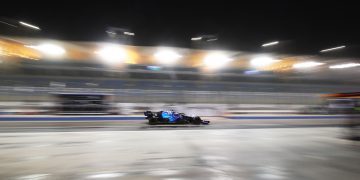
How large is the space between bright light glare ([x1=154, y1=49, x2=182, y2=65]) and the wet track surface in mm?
6959

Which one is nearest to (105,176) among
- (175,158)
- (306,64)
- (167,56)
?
(175,158)

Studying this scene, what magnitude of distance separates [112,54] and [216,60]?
21.6 ft

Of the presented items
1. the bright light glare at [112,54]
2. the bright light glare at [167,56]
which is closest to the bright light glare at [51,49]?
the bright light glare at [112,54]

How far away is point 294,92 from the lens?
20.2 metres

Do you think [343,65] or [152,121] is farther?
[343,65]

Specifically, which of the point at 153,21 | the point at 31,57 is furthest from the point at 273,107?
the point at 31,57

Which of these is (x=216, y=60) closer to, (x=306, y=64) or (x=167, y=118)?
(x=306, y=64)

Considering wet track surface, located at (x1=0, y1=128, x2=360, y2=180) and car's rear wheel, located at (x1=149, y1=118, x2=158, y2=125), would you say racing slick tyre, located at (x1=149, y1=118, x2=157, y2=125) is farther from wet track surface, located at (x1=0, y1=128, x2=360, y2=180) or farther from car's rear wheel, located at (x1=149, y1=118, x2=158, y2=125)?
wet track surface, located at (x1=0, y1=128, x2=360, y2=180)

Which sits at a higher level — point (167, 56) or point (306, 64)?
point (167, 56)

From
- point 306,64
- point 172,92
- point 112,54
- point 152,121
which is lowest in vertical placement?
point 152,121

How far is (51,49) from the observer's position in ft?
45.3

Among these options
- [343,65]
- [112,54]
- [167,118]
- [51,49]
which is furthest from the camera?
[343,65]

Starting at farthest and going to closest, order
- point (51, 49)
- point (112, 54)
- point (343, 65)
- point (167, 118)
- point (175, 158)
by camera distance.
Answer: point (343, 65) → point (112, 54) → point (51, 49) → point (167, 118) → point (175, 158)

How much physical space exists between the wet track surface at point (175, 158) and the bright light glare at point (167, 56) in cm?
696
